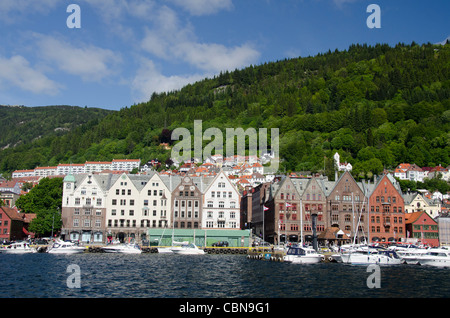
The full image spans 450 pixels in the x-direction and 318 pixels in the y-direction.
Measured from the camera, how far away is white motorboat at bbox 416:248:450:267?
7194 centimetres

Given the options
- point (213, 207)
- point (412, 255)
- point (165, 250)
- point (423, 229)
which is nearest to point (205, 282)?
point (165, 250)

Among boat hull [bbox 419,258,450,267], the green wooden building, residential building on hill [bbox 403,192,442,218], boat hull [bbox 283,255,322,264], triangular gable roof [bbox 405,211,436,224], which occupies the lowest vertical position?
boat hull [bbox 419,258,450,267]

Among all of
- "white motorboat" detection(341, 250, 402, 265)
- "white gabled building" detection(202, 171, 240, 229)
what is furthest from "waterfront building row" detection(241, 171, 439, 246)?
"white motorboat" detection(341, 250, 402, 265)

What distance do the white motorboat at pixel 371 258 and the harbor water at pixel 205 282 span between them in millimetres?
9242

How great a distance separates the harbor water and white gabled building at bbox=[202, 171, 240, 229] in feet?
134

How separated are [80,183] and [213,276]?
2454 inches

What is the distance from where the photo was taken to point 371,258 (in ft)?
226

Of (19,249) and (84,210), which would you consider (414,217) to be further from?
(19,249)

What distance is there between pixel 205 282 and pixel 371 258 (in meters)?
34.3

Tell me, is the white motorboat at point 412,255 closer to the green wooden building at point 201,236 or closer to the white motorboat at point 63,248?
the green wooden building at point 201,236

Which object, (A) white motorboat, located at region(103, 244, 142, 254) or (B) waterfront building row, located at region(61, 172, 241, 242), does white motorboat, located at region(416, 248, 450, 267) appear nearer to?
(B) waterfront building row, located at region(61, 172, 241, 242)
